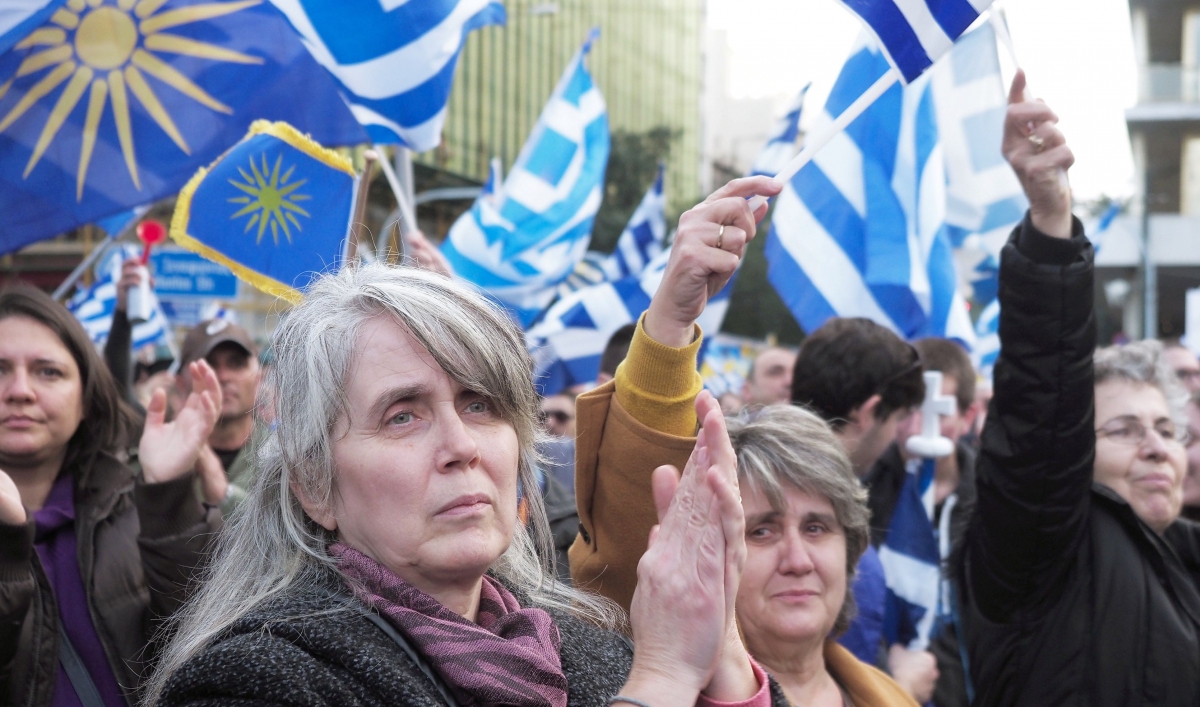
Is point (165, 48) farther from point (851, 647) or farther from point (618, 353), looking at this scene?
point (851, 647)

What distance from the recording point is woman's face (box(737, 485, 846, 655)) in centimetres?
272

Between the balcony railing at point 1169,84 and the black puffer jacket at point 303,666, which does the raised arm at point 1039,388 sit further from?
the balcony railing at point 1169,84

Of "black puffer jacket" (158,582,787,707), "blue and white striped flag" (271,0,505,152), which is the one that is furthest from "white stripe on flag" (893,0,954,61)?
"blue and white striped flag" (271,0,505,152)

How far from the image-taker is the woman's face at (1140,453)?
3.13 meters

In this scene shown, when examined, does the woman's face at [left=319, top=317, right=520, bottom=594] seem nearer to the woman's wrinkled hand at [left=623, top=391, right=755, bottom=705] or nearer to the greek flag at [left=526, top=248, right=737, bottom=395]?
the woman's wrinkled hand at [left=623, top=391, right=755, bottom=705]

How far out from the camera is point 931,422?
3.76 m

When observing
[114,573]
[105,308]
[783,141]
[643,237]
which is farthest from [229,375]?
[643,237]

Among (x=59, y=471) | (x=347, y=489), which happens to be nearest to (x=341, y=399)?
(x=347, y=489)

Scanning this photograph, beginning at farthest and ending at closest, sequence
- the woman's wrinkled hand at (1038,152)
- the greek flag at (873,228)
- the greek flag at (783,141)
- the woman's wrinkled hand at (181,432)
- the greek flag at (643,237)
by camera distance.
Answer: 1. the greek flag at (643,237)
2. the greek flag at (783,141)
3. the greek flag at (873,228)
4. the woman's wrinkled hand at (181,432)
5. the woman's wrinkled hand at (1038,152)

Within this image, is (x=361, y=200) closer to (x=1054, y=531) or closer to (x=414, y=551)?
(x=414, y=551)

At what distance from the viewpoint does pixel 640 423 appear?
7.61 feet

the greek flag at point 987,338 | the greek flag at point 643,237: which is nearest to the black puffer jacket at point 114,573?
the greek flag at point 987,338

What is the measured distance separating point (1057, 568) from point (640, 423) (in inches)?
47.8

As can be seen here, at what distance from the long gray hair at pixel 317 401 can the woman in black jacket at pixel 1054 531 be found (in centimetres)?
121
